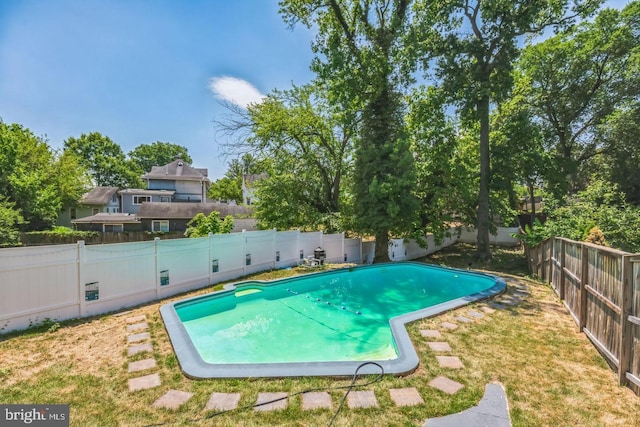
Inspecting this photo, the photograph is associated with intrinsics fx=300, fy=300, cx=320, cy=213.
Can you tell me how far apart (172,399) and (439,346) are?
11.9ft

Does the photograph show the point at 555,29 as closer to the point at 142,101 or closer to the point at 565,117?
the point at 565,117

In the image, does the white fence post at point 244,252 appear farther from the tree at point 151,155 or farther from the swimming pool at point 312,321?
the tree at point 151,155

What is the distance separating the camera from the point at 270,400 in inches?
125

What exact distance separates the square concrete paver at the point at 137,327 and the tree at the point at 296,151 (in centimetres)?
1017

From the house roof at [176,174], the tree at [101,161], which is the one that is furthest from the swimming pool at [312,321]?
the tree at [101,161]

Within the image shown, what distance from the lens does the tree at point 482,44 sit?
1244 centimetres

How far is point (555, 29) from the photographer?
1363 centimetres

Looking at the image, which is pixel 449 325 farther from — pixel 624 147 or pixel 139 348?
pixel 624 147

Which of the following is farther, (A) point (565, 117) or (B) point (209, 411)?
Answer: (A) point (565, 117)

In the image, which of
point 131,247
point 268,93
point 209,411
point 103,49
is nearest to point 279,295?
point 131,247

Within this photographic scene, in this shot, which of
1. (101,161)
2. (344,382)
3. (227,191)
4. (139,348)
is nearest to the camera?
(344,382)

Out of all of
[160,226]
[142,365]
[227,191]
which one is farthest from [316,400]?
[227,191]

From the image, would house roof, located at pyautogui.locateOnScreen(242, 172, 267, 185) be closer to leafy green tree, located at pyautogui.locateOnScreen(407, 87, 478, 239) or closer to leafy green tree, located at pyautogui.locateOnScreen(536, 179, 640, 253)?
leafy green tree, located at pyautogui.locateOnScreen(407, 87, 478, 239)

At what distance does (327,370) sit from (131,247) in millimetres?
5260
